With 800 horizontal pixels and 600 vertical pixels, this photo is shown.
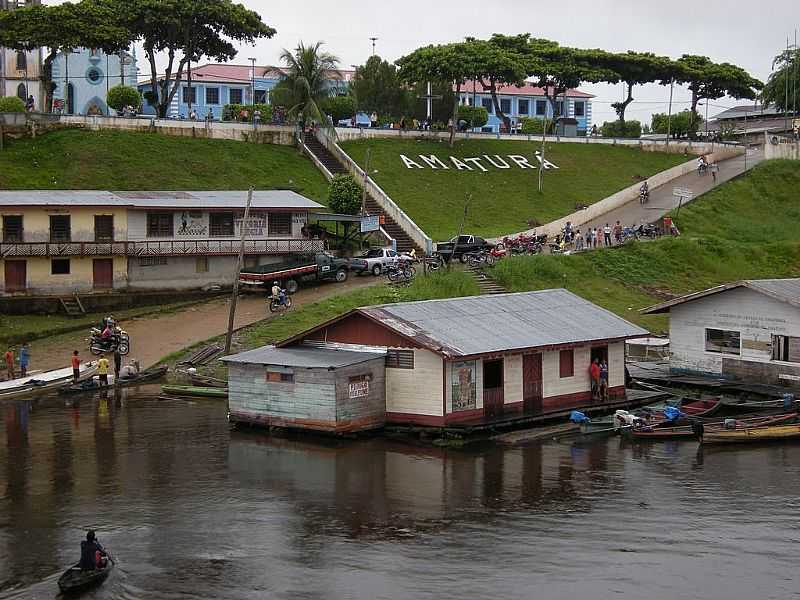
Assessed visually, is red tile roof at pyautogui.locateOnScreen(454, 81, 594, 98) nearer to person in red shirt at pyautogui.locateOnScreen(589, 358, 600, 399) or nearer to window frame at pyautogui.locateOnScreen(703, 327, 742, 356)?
window frame at pyautogui.locateOnScreen(703, 327, 742, 356)

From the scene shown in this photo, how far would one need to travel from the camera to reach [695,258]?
73.2 meters

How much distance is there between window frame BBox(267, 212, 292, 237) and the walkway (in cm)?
2510

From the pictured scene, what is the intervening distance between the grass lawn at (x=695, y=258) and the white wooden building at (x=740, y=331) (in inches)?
470

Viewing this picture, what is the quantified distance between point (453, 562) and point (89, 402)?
22.7 metres

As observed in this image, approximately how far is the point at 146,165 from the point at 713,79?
58414 mm

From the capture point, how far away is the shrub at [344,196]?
69625 millimetres

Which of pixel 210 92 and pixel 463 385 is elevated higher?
pixel 210 92

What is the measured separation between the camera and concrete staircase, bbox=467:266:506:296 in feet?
198

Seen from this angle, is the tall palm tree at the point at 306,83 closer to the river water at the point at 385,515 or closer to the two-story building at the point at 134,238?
the two-story building at the point at 134,238

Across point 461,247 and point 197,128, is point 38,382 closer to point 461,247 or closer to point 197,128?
point 461,247

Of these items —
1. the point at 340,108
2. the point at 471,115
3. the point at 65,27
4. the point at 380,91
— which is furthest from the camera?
the point at 380,91

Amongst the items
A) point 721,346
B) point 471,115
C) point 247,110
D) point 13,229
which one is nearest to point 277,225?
point 13,229

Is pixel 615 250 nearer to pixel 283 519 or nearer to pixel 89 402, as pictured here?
pixel 89 402

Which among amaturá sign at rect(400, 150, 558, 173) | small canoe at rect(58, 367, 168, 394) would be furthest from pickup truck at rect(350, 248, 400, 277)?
amaturá sign at rect(400, 150, 558, 173)
